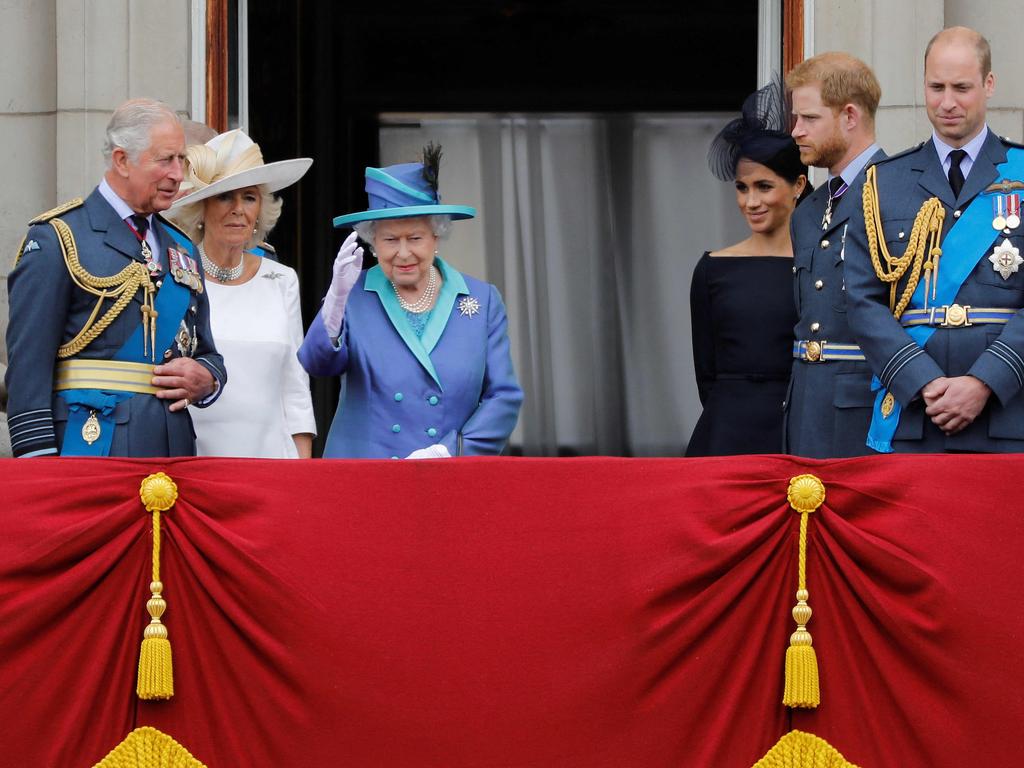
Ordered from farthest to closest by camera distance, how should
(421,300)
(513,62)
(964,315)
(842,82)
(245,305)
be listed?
(513,62) → (245,305) → (842,82) → (421,300) → (964,315)

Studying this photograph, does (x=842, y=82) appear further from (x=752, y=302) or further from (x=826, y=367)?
(x=826, y=367)

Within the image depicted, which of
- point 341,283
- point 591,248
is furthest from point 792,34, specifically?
point 591,248

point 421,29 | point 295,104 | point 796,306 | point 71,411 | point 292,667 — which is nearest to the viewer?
point 292,667

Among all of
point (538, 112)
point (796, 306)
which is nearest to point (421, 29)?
point (538, 112)

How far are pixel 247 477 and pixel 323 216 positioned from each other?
5.57 m

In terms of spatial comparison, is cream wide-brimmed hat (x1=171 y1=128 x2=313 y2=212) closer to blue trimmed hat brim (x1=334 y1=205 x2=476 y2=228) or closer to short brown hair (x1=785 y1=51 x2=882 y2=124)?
blue trimmed hat brim (x1=334 y1=205 x2=476 y2=228)

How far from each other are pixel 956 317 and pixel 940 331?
0.16ft

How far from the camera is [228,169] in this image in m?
5.28

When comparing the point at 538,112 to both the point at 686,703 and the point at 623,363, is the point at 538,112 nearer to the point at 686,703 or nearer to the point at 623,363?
the point at 623,363

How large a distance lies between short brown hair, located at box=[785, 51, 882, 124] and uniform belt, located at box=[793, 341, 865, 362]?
0.69m

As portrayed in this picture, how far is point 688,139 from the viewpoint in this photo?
412 inches

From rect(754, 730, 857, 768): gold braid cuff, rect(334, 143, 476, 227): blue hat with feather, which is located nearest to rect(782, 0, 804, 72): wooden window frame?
rect(334, 143, 476, 227): blue hat with feather

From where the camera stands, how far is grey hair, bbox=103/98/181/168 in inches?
174

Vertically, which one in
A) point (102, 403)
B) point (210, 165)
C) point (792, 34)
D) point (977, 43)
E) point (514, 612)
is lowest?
point (514, 612)
